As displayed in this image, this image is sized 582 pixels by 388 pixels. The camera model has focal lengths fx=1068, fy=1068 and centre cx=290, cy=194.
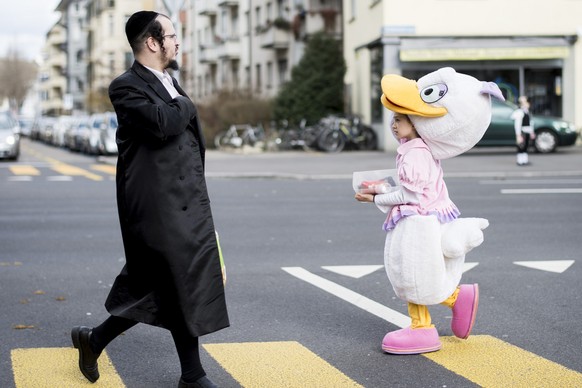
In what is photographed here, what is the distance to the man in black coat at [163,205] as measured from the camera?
4.88 meters

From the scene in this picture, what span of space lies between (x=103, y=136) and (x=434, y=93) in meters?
29.3

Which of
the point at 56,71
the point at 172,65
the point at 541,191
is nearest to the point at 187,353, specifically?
the point at 172,65

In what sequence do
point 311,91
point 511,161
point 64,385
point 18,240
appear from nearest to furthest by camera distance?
point 64,385
point 18,240
point 511,161
point 311,91

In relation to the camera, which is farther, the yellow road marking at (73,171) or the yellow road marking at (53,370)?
the yellow road marking at (73,171)

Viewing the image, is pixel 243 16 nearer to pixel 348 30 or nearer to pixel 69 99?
pixel 348 30

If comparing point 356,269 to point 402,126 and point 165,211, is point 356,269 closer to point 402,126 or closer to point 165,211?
point 402,126

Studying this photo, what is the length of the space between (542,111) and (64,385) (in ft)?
95.8

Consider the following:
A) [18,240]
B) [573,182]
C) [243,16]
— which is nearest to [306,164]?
[573,182]

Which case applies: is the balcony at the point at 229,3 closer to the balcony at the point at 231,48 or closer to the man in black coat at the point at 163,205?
the balcony at the point at 231,48

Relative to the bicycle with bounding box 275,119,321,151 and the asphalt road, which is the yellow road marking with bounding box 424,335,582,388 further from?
the bicycle with bounding box 275,119,321,151

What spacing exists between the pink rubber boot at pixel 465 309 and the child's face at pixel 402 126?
0.94 m

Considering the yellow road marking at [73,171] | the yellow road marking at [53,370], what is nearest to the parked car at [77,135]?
the yellow road marking at [73,171]

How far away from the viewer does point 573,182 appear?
19.5 meters

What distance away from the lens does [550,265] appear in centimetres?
937
